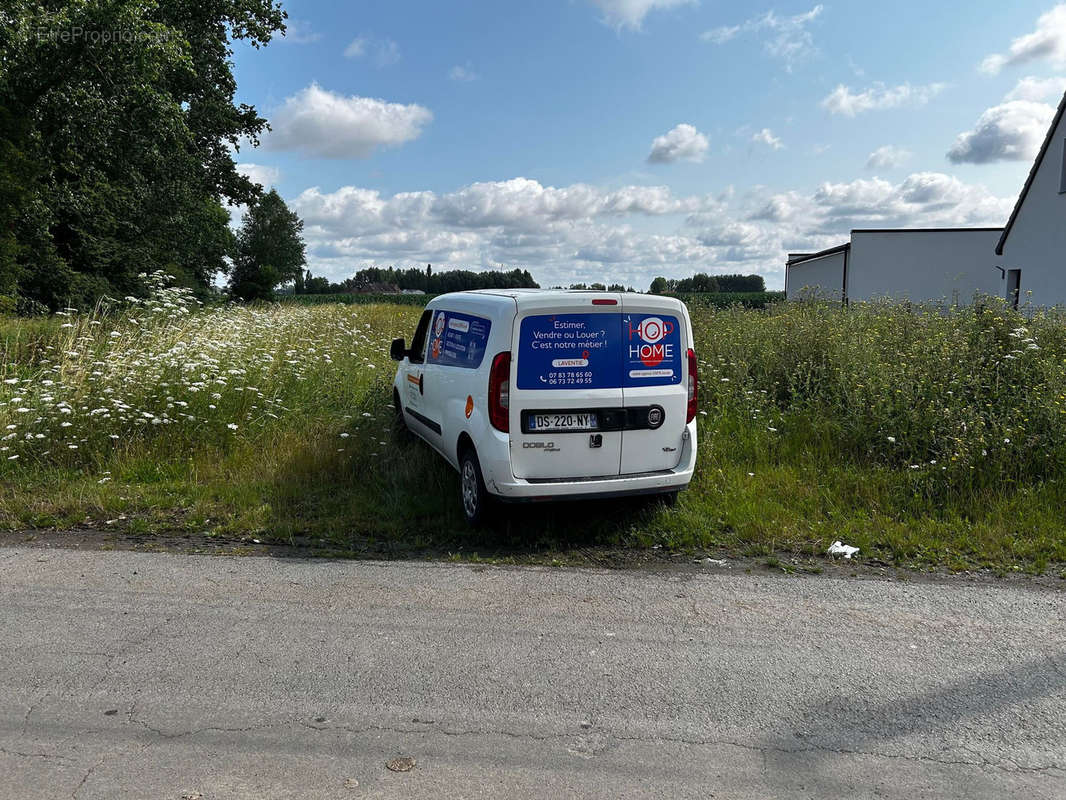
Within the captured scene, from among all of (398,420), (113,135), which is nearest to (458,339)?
(398,420)

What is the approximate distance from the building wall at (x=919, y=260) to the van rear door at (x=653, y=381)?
1289 inches

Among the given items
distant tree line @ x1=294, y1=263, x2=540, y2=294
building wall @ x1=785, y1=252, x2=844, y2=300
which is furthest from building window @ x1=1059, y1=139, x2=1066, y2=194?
distant tree line @ x1=294, y1=263, x2=540, y2=294

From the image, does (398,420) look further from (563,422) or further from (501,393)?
(563,422)

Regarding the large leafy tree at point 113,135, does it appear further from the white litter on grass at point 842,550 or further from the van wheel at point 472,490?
the white litter on grass at point 842,550

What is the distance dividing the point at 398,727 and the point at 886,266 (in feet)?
123

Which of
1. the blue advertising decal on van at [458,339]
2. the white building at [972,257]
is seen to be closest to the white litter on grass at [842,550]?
the blue advertising decal on van at [458,339]

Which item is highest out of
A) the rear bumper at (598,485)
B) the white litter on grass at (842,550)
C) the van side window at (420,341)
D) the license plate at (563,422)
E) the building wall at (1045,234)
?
the building wall at (1045,234)

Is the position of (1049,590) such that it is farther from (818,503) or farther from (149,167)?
(149,167)

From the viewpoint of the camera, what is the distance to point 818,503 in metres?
6.58

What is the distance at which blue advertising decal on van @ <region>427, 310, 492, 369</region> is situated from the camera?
6.12 meters

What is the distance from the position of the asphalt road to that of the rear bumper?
0.63 meters

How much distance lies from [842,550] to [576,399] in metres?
2.37

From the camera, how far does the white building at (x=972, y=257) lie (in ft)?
69.2

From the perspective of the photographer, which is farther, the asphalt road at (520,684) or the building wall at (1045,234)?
the building wall at (1045,234)
